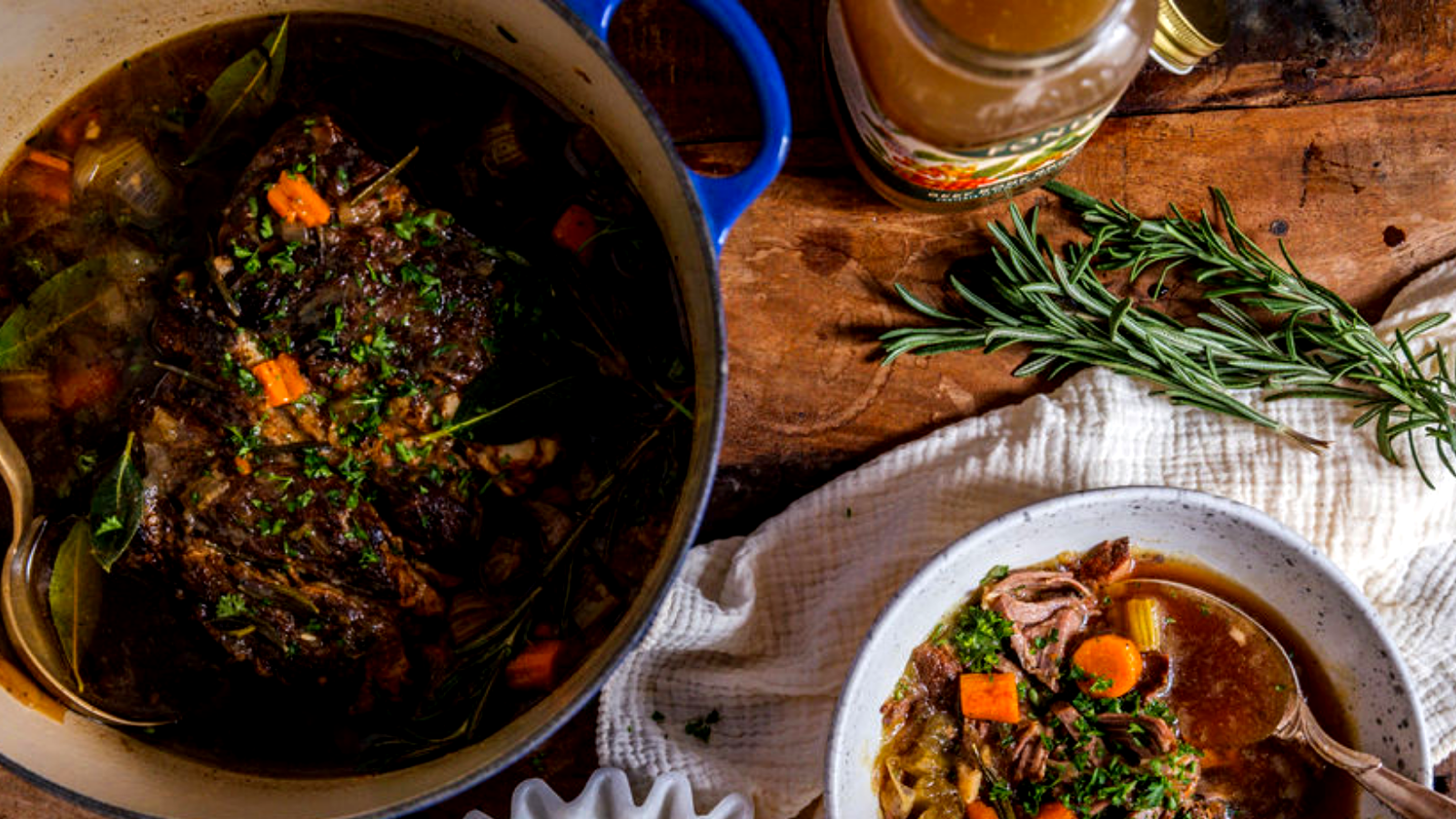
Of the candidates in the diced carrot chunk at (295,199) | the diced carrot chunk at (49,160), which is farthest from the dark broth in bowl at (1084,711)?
the diced carrot chunk at (49,160)

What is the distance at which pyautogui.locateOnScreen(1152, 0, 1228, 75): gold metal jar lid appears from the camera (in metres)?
1.90

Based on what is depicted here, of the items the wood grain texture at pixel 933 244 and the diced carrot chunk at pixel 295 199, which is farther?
the wood grain texture at pixel 933 244

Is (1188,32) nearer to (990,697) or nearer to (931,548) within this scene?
(931,548)

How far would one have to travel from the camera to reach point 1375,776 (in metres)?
1.90

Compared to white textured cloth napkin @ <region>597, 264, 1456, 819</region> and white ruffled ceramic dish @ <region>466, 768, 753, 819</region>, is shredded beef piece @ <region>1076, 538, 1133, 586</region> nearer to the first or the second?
white textured cloth napkin @ <region>597, 264, 1456, 819</region>

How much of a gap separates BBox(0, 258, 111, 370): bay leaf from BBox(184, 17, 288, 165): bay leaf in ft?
0.83

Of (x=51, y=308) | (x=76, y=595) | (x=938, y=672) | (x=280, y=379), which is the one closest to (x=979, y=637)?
(x=938, y=672)

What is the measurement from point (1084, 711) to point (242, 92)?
5.85 ft

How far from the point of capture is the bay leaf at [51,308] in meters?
1.89

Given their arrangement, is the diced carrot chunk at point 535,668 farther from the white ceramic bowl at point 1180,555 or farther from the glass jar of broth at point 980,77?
the glass jar of broth at point 980,77

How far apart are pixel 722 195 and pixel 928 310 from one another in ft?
1.84

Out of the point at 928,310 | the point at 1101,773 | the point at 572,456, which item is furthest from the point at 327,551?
the point at 1101,773

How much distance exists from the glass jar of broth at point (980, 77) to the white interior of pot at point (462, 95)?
14.6 inches

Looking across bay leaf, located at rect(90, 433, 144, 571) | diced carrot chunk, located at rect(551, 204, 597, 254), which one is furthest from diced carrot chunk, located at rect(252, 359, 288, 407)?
diced carrot chunk, located at rect(551, 204, 597, 254)
